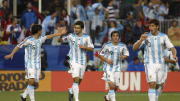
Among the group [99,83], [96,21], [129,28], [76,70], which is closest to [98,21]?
[96,21]

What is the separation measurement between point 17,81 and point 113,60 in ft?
21.9

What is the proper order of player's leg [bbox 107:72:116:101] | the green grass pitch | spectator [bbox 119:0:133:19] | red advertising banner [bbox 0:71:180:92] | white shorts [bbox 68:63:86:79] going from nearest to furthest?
player's leg [bbox 107:72:116:101]
white shorts [bbox 68:63:86:79]
the green grass pitch
red advertising banner [bbox 0:71:180:92]
spectator [bbox 119:0:133:19]

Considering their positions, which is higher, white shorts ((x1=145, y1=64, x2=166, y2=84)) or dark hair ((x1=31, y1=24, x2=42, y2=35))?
dark hair ((x1=31, y1=24, x2=42, y2=35))

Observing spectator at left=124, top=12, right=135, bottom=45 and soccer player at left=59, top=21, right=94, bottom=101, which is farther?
spectator at left=124, top=12, right=135, bottom=45

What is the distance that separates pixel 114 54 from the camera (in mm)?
14445

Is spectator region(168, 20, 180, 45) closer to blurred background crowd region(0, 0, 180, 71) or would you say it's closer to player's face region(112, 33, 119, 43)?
blurred background crowd region(0, 0, 180, 71)

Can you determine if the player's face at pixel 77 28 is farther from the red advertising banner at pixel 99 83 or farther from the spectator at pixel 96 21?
the spectator at pixel 96 21

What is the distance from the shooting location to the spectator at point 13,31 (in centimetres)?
2200

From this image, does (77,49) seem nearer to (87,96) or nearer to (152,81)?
(152,81)

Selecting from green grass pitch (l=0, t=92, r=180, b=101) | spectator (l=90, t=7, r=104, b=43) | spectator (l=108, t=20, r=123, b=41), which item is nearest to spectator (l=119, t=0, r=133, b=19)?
spectator (l=108, t=20, r=123, b=41)

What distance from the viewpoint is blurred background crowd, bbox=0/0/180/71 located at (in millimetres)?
22172

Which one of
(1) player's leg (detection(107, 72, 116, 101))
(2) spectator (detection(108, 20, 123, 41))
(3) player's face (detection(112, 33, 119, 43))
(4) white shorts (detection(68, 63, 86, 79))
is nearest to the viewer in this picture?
(1) player's leg (detection(107, 72, 116, 101))

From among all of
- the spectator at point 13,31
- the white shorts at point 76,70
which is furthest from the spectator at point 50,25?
the white shorts at point 76,70

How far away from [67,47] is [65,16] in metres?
1.75
